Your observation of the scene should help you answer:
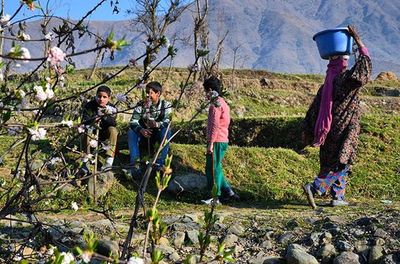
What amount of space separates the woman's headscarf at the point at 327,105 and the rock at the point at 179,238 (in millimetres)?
2648

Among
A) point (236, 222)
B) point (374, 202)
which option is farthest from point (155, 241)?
point (374, 202)

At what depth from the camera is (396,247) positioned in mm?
4625

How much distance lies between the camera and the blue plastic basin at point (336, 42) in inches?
269

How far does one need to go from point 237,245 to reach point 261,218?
106 cm

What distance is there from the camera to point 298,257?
14.6 ft

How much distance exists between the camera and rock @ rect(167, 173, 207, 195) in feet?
24.0

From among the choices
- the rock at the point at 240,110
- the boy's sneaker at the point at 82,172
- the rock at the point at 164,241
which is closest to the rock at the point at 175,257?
the rock at the point at 164,241

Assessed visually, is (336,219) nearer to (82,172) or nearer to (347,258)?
(347,258)

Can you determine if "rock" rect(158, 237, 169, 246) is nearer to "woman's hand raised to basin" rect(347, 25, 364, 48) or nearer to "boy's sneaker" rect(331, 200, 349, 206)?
"boy's sneaker" rect(331, 200, 349, 206)

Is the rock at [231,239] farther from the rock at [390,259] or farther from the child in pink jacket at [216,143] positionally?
the child in pink jacket at [216,143]

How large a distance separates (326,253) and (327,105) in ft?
8.60

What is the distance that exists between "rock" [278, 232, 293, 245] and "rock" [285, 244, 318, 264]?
0.41 meters

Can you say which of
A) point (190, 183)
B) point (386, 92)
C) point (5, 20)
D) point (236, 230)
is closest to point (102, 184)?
point (190, 183)

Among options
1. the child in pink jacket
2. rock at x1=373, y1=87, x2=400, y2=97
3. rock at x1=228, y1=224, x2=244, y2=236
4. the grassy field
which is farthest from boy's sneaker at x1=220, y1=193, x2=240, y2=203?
rock at x1=373, y1=87, x2=400, y2=97
